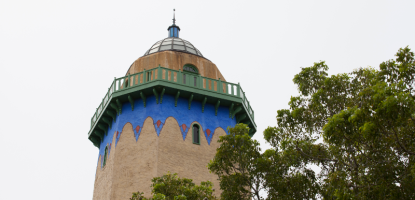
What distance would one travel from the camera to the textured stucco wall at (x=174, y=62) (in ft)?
87.8

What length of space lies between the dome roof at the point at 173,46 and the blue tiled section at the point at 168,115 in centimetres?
569

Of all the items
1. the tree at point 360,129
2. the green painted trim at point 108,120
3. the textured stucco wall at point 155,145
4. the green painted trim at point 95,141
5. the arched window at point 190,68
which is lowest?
the tree at point 360,129

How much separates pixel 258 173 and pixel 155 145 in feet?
30.4

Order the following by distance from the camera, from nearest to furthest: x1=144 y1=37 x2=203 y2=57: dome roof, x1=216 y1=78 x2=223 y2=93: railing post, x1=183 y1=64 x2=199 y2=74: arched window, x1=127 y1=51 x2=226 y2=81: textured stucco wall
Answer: x1=216 y1=78 x2=223 y2=93: railing post < x1=127 y1=51 x2=226 y2=81: textured stucco wall < x1=183 y1=64 x2=199 y2=74: arched window < x1=144 y1=37 x2=203 y2=57: dome roof

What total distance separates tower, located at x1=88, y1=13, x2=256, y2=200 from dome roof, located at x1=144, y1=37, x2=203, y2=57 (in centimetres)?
248

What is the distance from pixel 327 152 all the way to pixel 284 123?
1.70 metres

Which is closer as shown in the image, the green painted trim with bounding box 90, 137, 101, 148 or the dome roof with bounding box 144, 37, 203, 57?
the green painted trim with bounding box 90, 137, 101, 148

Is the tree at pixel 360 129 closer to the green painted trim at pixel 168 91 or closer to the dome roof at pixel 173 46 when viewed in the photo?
the green painted trim at pixel 168 91

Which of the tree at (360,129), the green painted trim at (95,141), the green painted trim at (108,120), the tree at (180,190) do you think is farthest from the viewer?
the green painted trim at (95,141)

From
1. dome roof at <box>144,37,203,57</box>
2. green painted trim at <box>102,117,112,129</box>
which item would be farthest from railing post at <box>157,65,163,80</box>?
dome roof at <box>144,37,203,57</box>

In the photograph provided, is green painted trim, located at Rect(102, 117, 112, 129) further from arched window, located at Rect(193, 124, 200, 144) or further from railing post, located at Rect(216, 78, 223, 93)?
railing post, located at Rect(216, 78, 223, 93)

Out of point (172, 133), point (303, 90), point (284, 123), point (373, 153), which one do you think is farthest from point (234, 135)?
point (172, 133)

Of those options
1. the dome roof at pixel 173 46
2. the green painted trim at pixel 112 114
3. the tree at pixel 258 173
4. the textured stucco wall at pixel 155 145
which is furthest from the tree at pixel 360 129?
the dome roof at pixel 173 46

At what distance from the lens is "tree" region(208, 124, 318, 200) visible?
45.1 ft
